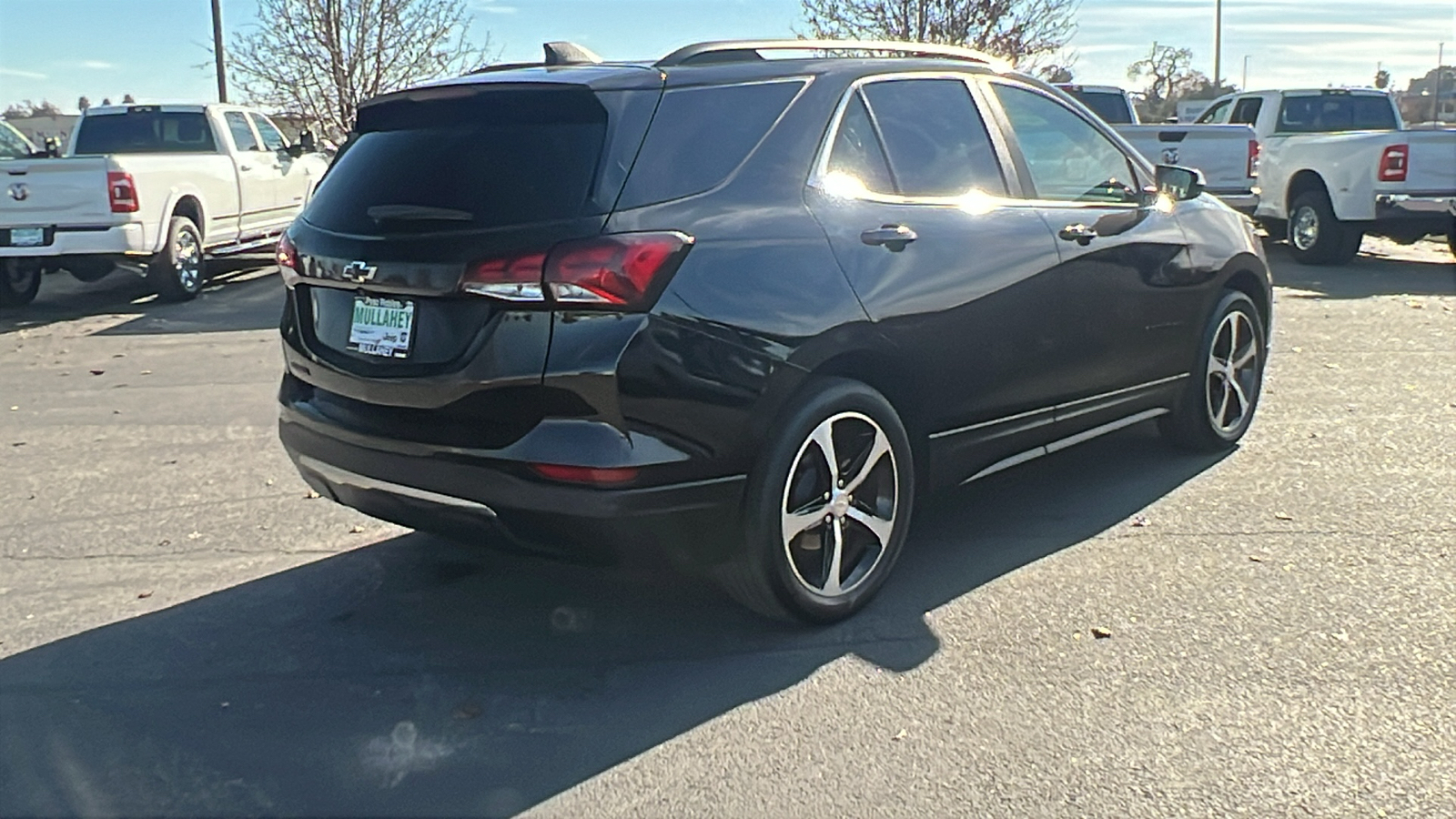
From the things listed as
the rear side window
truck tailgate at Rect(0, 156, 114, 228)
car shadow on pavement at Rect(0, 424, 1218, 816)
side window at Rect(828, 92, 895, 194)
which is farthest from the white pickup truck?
the rear side window

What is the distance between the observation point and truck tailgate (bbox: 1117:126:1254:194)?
50.1 feet

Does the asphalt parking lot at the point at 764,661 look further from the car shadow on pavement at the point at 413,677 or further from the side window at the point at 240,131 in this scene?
the side window at the point at 240,131

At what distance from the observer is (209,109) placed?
14.4m

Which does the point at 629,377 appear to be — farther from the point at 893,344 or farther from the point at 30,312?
the point at 30,312

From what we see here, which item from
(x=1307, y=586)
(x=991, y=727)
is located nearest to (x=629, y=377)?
(x=991, y=727)

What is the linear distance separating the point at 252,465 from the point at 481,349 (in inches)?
129

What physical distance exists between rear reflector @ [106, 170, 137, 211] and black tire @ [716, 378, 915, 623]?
382 inches

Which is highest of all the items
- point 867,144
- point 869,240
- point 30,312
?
point 867,144

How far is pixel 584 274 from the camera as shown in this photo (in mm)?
3578

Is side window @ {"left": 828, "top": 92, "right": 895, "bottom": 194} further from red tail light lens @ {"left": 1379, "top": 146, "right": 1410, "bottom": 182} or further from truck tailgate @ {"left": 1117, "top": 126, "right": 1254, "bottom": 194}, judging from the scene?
truck tailgate @ {"left": 1117, "top": 126, "right": 1254, "bottom": 194}

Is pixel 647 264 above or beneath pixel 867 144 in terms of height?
beneath

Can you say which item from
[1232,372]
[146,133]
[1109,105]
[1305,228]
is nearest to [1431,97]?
[1109,105]

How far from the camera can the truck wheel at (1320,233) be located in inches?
564

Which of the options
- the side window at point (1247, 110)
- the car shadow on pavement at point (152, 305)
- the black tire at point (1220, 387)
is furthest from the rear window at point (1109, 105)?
the black tire at point (1220, 387)
